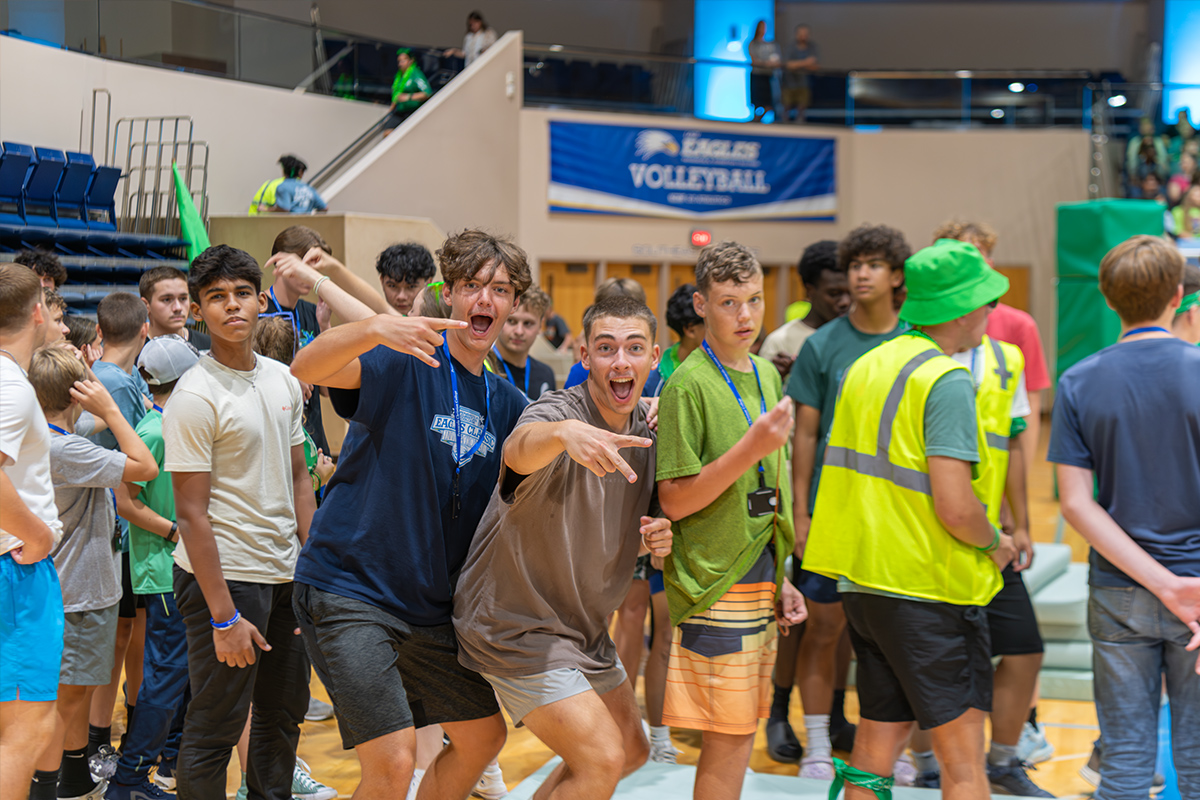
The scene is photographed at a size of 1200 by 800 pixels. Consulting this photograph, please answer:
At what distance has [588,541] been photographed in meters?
2.46

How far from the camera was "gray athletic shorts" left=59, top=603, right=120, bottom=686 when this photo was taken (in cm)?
320

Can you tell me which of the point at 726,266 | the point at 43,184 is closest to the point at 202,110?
the point at 43,184

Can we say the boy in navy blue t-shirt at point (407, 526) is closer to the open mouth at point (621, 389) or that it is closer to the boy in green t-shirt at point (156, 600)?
the open mouth at point (621, 389)

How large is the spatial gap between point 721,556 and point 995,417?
3.86ft

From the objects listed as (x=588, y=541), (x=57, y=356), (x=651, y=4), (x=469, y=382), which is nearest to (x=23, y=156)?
(x=57, y=356)

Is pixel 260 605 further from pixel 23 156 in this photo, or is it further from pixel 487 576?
pixel 23 156

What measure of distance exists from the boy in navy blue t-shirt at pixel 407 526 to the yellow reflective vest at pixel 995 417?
135 centimetres

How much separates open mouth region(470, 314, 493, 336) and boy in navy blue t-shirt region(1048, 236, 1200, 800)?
5.55 feet

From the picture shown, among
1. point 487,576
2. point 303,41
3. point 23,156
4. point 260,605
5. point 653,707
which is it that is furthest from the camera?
point 303,41

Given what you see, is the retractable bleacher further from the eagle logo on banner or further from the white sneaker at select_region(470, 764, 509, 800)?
the eagle logo on banner

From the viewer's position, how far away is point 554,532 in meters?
Result: 2.41

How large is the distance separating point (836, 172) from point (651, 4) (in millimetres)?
4526

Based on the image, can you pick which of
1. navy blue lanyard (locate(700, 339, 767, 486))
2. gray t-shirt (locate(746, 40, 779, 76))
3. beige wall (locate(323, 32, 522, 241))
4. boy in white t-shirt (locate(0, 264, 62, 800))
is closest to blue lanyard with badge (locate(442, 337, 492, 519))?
navy blue lanyard (locate(700, 339, 767, 486))

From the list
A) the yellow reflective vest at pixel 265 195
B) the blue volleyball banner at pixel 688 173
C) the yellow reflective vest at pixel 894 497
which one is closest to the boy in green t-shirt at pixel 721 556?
the yellow reflective vest at pixel 894 497
